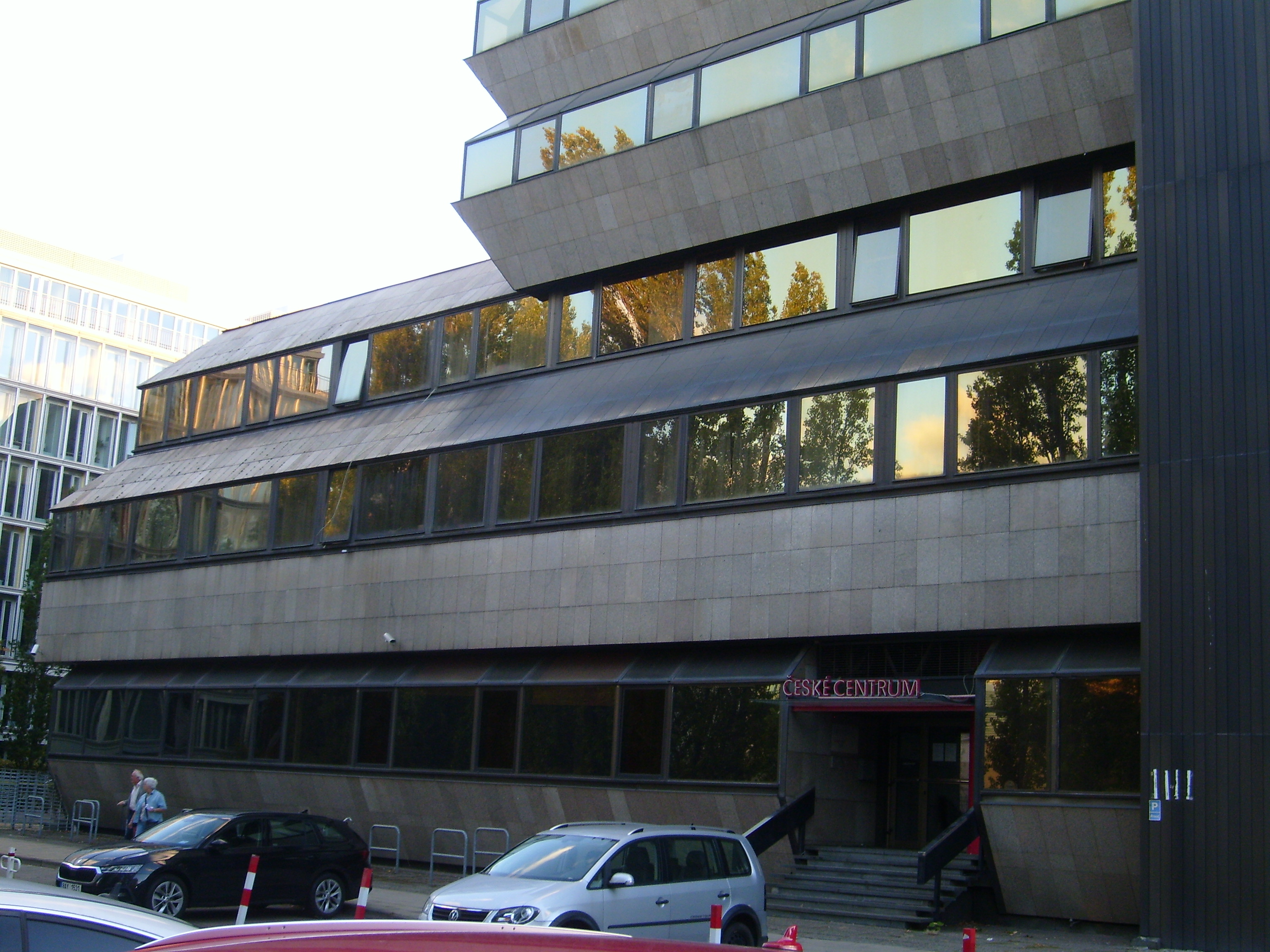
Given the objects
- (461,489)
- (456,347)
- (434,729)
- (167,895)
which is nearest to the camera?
(167,895)

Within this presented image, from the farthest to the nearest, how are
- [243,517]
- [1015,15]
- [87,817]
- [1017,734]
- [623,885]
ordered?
[87,817] < [243,517] < [1015,15] < [1017,734] < [623,885]

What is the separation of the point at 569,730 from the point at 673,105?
12760mm

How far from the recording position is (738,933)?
16000mm

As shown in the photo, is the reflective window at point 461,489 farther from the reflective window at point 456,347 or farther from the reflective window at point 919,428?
the reflective window at point 919,428

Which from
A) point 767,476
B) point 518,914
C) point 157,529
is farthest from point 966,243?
point 157,529

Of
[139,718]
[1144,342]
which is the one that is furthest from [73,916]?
[139,718]

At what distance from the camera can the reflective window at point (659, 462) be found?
25.3m

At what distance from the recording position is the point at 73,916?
20.1 feet

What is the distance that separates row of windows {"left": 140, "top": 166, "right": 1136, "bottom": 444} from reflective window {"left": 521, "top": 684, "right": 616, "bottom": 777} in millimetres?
7365

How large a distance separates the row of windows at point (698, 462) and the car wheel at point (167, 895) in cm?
1046

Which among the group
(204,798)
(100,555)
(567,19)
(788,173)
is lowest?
(204,798)

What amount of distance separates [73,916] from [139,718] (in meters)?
31.1

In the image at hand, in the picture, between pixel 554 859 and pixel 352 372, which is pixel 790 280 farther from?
pixel 554 859

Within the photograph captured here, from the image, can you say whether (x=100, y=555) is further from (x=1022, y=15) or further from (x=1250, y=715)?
(x=1250, y=715)
